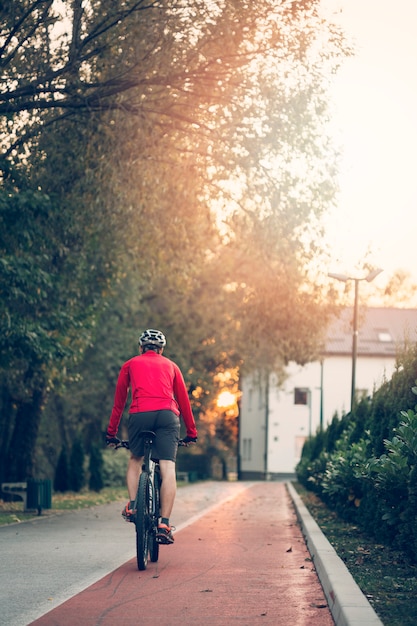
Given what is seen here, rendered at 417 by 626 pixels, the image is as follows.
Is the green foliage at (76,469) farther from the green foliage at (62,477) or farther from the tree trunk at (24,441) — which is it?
the tree trunk at (24,441)

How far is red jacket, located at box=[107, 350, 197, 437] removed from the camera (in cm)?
956

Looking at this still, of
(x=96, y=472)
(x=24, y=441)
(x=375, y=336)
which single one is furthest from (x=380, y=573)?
(x=375, y=336)

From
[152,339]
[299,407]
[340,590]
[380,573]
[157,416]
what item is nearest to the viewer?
[340,590]

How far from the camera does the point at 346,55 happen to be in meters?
17.9

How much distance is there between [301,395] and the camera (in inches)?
3061

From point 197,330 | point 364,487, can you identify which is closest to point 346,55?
point 364,487

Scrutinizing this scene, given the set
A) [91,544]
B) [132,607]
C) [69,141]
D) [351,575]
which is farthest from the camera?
[69,141]

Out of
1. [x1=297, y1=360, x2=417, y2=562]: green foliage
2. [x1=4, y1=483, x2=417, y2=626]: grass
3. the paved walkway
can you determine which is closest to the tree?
[x1=297, y1=360, x2=417, y2=562]: green foliage

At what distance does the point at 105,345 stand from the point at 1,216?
71.7 ft

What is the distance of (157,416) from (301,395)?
68.8 metres

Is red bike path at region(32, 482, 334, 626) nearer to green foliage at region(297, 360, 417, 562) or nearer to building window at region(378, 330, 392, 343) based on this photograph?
green foliage at region(297, 360, 417, 562)

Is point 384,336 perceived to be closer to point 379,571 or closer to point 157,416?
point 157,416

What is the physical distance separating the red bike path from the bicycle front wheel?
0.18m

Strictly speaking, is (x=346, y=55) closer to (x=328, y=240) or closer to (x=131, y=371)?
(x=328, y=240)
